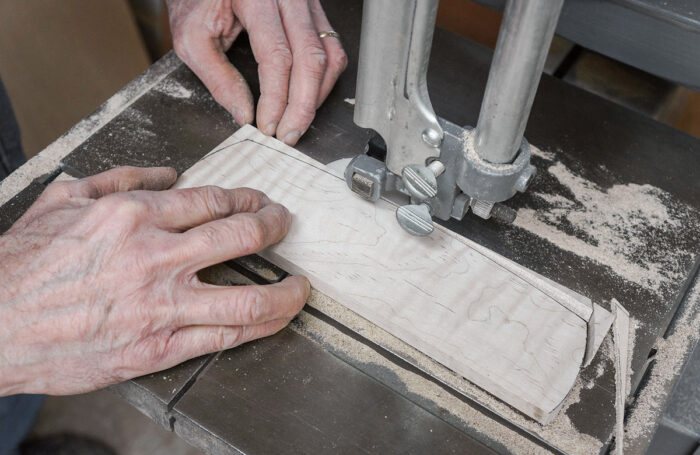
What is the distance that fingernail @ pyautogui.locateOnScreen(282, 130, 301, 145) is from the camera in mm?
1399

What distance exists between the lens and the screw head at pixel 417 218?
3.62 ft

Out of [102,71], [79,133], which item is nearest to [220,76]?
[79,133]

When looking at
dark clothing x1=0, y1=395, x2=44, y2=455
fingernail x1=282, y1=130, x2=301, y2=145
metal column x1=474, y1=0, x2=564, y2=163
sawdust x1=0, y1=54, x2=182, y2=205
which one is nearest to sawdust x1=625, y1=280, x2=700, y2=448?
metal column x1=474, y1=0, x2=564, y2=163

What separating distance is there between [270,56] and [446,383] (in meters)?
0.83

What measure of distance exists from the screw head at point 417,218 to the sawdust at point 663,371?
510 mm

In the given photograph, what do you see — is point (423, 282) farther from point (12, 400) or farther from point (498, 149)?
point (12, 400)

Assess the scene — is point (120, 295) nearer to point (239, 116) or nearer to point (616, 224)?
point (239, 116)

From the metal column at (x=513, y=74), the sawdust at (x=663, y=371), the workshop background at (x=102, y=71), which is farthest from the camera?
the workshop background at (x=102, y=71)

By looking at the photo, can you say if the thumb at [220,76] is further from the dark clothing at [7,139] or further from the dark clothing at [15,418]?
the dark clothing at [15,418]

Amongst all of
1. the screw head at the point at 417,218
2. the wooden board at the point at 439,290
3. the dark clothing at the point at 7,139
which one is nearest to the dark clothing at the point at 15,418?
the dark clothing at the point at 7,139

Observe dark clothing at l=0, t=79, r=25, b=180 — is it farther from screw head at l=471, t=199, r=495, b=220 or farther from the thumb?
screw head at l=471, t=199, r=495, b=220

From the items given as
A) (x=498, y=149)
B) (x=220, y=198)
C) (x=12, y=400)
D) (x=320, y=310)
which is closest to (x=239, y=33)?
(x=220, y=198)

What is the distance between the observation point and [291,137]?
1.40m

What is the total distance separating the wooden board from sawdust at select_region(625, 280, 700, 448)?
0.19 meters
